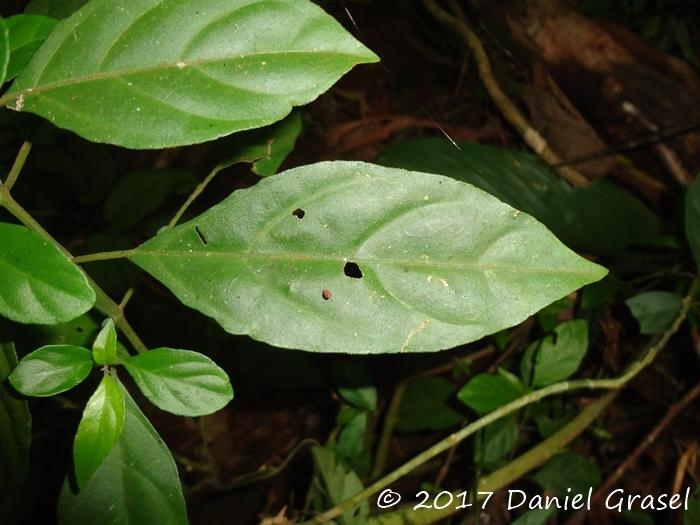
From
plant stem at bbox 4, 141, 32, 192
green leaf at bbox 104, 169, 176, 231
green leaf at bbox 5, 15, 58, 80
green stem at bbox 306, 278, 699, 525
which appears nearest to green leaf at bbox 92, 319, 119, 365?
plant stem at bbox 4, 141, 32, 192

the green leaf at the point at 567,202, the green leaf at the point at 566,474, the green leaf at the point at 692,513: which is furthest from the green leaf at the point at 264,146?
the green leaf at the point at 692,513

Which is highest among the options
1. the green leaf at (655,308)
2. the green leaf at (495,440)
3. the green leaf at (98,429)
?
the green leaf at (98,429)

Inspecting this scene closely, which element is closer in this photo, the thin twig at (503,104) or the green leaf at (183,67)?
the green leaf at (183,67)

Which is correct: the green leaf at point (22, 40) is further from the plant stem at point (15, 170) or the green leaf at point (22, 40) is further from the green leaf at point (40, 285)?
the green leaf at point (40, 285)

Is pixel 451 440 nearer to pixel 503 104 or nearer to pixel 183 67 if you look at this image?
pixel 183 67

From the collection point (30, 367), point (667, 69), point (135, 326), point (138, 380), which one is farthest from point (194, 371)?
point (667, 69)

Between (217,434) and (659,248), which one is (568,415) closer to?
(659,248)

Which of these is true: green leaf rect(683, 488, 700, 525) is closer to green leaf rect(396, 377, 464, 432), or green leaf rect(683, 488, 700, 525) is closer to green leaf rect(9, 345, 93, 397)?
green leaf rect(396, 377, 464, 432)
